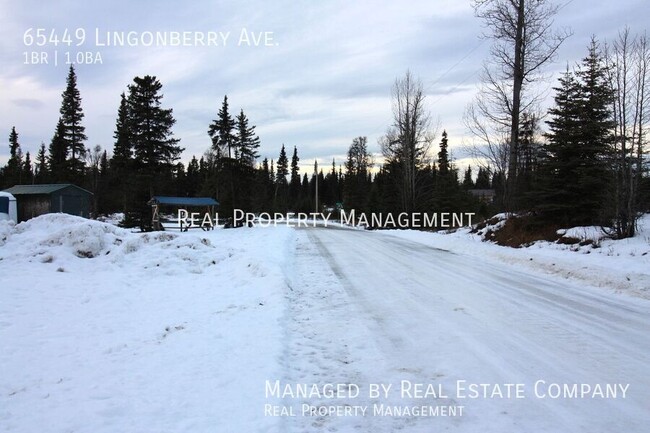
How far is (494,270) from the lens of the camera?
11445 mm

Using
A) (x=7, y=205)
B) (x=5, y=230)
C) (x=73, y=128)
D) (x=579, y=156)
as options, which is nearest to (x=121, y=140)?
(x=73, y=128)

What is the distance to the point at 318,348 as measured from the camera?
5.27 meters

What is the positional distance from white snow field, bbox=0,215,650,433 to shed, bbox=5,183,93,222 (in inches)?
737

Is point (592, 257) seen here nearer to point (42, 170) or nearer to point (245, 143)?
point (245, 143)

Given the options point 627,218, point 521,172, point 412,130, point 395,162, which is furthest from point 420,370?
point 395,162

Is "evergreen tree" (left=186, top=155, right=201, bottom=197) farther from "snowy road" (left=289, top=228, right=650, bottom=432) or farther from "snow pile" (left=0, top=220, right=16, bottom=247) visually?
"snowy road" (left=289, top=228, right=650, bottom=432)

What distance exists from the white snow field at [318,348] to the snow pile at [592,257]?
3.2 inches

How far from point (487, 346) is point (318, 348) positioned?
2.10 meters

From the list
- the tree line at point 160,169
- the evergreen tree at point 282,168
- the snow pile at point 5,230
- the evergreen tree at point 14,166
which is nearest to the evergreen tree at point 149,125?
the tree line at point 160,169

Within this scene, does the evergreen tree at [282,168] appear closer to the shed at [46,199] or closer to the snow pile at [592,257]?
the shed at [46,199]

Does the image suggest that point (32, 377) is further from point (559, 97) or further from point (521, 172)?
point (521, 172)

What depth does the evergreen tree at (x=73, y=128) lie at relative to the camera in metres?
48.8

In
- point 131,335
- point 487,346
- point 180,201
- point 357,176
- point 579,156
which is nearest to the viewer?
point 487,346

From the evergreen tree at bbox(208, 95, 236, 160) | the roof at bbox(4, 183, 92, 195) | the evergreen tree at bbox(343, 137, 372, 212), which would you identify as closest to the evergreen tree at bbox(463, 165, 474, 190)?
the evergreen tree at bbox(343, 137, 372, 212)
